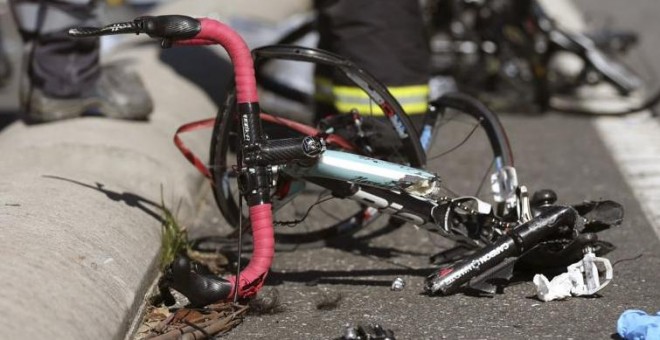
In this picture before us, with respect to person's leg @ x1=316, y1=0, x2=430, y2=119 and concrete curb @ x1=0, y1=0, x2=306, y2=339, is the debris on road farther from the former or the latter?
person's leg @ x1=316, y1=0, x2=430, y2=119

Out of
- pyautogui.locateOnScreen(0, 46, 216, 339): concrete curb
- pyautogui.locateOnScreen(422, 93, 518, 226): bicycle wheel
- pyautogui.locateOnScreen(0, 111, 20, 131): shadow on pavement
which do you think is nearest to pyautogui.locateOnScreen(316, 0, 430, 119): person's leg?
pyautogui.locateOnScreen(422, 93, 518, 226): bicycle wheel

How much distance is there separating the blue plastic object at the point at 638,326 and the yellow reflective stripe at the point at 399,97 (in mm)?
1421

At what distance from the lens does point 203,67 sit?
6.38 meters

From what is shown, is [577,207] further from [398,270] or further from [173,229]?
[173,229]

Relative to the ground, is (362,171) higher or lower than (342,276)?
higher

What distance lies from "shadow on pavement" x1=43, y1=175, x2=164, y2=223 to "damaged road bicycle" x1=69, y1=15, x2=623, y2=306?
322mm

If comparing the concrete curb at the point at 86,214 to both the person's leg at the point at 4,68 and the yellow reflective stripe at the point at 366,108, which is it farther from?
the person's leg at the point at 4,68

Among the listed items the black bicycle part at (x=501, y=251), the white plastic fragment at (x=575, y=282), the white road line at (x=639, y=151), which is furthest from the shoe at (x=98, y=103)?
the white road line at (x=639, y=151)

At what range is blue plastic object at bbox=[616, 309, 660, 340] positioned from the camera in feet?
10.2

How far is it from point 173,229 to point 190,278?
0.80 m

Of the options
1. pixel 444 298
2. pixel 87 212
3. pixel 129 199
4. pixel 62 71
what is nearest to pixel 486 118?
pixel 444 298

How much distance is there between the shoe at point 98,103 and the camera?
495 cm

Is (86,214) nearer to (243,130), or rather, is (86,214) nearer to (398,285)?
(243,130)

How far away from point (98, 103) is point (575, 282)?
249 cm
